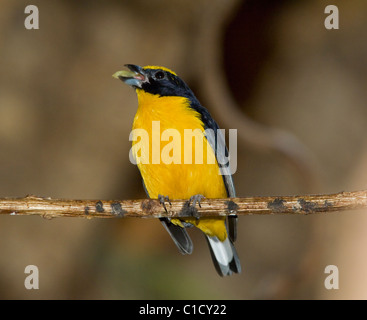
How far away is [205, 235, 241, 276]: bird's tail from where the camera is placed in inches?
191

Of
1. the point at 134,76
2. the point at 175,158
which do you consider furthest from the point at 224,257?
the point at 134,76

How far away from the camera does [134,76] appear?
4523 millimetres

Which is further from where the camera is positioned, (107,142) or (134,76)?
(107,142)

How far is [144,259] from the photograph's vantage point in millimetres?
6480

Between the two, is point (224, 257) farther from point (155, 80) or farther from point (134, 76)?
point (134, 76)

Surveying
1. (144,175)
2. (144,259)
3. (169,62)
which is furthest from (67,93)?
(144,259)

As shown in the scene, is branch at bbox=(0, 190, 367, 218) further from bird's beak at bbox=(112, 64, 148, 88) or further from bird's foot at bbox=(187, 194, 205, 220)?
bird's beak at bbox=(112, 64, 148, 88)

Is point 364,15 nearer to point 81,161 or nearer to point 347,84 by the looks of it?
point 347,84

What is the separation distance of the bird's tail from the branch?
1.35 m

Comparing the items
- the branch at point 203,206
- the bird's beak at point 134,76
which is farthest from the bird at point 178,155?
Answer: the branch at point 203,206

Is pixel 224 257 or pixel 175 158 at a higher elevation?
pixel 175 158

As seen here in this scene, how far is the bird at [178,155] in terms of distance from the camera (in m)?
4.14

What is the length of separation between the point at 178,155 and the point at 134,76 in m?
0.94

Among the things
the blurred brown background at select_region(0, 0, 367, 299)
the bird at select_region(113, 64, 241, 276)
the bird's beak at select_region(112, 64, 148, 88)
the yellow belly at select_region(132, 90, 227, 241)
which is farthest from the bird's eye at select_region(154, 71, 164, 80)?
the blurred brown background at select_region(0, 0, 367, 299)
